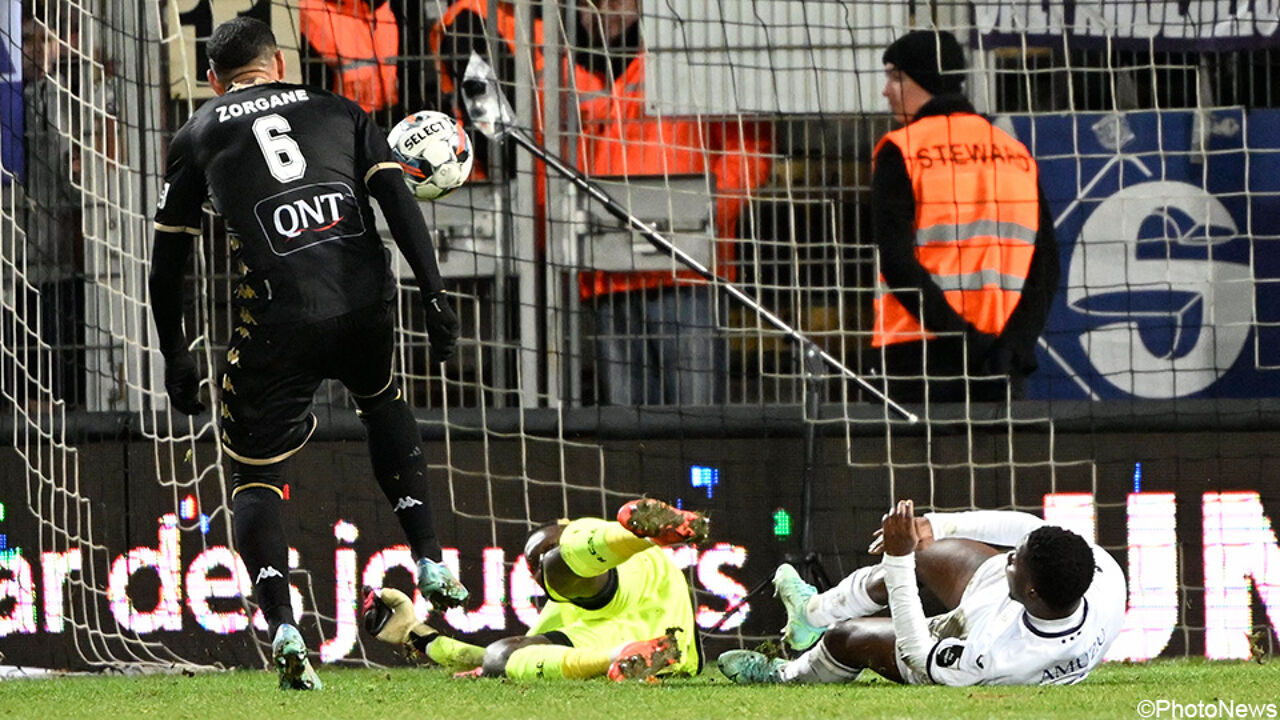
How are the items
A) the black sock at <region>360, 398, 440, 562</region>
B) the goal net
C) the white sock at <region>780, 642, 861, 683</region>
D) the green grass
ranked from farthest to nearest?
the goal net
the white sock at <region>780, 642, 861, 683</region>
the black sock at <region>360, 398, 440, 562</region>
the green grass

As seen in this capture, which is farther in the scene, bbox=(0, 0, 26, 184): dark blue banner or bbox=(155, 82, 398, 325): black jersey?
bbox=(0, 0, 26, 184): dark blue banner

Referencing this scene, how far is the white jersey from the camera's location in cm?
543

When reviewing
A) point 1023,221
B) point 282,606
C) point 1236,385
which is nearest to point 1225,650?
point 1236,385

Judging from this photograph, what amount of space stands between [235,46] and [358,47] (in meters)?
2.36

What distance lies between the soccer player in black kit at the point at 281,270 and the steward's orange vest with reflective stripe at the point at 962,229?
2.84 metres

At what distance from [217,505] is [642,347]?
1699mm

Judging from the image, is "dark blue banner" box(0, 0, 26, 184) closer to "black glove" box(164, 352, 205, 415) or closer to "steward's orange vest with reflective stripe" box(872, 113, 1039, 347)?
"black glove" box(164, 352, 205, 415)

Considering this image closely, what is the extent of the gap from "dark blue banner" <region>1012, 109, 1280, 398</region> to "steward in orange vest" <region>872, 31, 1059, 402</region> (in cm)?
30

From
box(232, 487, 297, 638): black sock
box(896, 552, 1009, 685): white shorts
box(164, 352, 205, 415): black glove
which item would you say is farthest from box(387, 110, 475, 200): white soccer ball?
box(896, 552, 1009, 685): white shorts

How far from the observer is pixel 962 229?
7746 mm

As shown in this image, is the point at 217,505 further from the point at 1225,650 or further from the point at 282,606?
the point at 1225,650

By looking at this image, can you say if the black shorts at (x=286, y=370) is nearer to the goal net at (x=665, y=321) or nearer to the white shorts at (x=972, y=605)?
the white shorts at (x=972, y=605)

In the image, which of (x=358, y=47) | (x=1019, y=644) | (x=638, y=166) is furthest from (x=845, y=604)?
(x=358, y=47)

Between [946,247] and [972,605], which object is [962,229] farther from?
[972,605]
